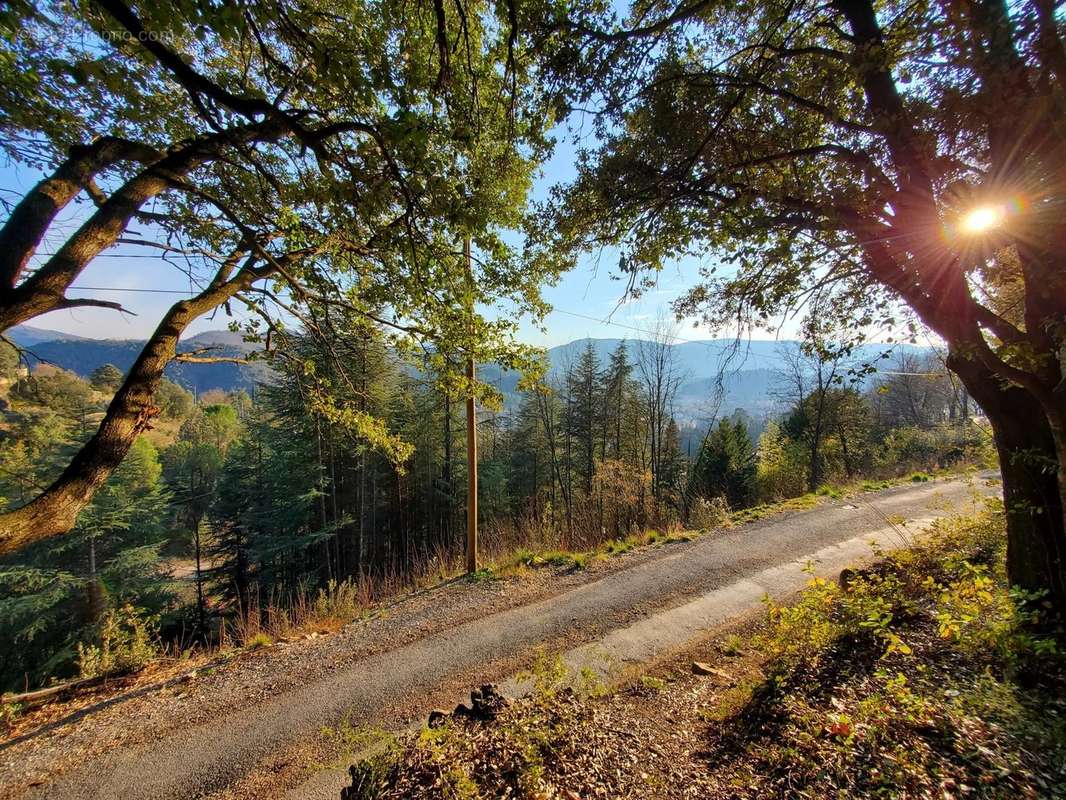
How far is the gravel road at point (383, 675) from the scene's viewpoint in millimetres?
2975

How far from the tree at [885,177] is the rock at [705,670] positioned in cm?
265

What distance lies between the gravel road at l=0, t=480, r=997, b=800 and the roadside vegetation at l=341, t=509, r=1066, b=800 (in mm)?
1290

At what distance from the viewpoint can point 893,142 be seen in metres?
A: 2.55

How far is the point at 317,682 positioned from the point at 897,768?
4.82 meters

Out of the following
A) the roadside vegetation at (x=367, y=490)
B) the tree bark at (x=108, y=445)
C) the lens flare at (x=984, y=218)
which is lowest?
the roadside vegetation at (x=367, y=490)

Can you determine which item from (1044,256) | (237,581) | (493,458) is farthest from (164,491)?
(1044,256)

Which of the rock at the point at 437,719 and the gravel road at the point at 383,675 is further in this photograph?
the gravel road at the point at 383,675

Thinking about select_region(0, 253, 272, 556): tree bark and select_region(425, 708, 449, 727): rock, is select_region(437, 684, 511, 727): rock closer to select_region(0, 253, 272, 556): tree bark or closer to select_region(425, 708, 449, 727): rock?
select_region(425, 708, 449, 727): rock

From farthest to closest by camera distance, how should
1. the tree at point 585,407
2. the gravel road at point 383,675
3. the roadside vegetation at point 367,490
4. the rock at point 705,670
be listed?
1. the tree at point 585,407
2. the roadside vegetation at point 367,490
3. the rock at point 705,670
4. the gravel road at point 383,675

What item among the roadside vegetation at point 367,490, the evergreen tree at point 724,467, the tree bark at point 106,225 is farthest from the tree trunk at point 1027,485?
the evergreen tree at point 724,467

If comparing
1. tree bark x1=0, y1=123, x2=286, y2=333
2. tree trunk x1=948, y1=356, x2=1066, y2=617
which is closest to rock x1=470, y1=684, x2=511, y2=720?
tree bark x1=0, y1=123, x2=286, y2=333

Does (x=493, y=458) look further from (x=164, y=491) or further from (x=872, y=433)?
(x=872, y=433)

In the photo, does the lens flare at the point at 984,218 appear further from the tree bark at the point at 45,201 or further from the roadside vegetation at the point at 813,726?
the tree bark at the point at 45,201

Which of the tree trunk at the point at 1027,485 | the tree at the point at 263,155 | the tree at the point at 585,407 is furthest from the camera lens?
the tree at the point at 585,407
